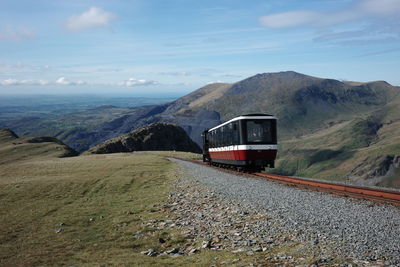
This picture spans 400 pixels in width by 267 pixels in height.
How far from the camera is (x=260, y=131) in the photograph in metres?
31.0

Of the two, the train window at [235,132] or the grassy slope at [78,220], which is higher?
the train window at [235,132]

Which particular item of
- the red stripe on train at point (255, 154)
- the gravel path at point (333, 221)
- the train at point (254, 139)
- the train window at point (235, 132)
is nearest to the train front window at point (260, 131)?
the train at point (254, 139)

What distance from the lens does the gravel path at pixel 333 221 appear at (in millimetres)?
9660

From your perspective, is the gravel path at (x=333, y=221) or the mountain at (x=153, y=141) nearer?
the gravel path at (x=333, y=221)

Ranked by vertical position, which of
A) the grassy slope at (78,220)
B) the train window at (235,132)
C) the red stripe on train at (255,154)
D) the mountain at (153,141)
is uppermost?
the train window at (235,132)

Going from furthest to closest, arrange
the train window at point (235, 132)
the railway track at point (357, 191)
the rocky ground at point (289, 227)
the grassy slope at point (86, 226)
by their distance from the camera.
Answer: the train window at point (235, 132), the railway track at point (357, 191), the grassy slope at point (86, 226), the rocky ground at point (289, 227)

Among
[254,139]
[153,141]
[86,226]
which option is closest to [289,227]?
[86,226]

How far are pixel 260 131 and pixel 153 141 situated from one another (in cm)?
15566

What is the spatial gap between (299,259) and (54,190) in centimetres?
2655

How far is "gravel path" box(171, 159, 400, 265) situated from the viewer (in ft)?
31.7

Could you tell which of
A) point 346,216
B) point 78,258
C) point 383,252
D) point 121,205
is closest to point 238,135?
point 121,205

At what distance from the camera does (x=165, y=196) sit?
2342 centimetres

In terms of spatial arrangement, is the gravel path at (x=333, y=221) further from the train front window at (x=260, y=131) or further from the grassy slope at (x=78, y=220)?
the train front window at (x=260, y=131)

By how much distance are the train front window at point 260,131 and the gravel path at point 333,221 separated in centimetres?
1119
